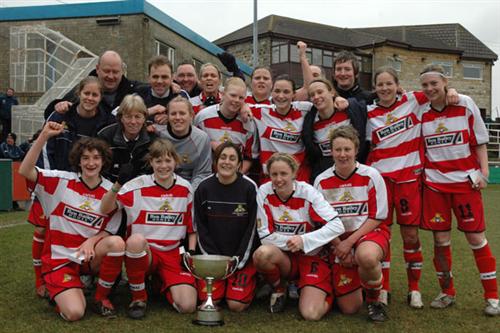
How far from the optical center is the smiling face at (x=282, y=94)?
4496 millimetres

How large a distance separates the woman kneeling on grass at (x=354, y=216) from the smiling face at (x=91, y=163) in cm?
166

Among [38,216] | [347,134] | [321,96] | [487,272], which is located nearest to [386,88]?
[321,96]

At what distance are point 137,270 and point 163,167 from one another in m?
0.77

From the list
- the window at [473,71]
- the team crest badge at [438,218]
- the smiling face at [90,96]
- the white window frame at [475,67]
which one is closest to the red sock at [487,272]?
the team crest badge at [438,218]

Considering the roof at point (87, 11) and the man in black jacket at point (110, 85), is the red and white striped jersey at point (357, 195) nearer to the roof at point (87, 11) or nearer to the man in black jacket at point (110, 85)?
the man in black jacket at point (110, 85)

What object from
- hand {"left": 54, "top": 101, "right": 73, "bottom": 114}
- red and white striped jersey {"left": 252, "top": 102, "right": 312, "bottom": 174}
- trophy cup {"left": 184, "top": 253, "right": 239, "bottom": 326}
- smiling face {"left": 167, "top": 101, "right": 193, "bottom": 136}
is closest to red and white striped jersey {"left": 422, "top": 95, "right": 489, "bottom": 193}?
red and white striped jersey {"left": 252, "top": 102, "right": 312, "bottom": 174}

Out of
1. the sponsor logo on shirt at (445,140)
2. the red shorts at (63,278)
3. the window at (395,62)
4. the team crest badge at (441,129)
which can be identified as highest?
the window at (395,62)

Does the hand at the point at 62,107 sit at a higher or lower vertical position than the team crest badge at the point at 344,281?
higher

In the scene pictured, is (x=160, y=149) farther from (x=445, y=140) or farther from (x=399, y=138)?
(x=445, y=140)

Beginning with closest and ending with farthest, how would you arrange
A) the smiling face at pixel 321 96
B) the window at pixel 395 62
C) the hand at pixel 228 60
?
the smiling face at pixel 321 96 → the hand at pixel 228 60 → the window at pixel 395 62

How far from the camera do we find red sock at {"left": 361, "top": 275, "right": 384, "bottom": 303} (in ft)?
12.5

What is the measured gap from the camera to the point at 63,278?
3.89 m

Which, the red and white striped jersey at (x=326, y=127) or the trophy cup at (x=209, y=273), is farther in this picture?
the red and white striped jersey at (x=326, y=127)

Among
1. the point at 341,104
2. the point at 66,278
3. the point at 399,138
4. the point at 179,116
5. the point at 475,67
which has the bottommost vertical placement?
the point at 66,278
